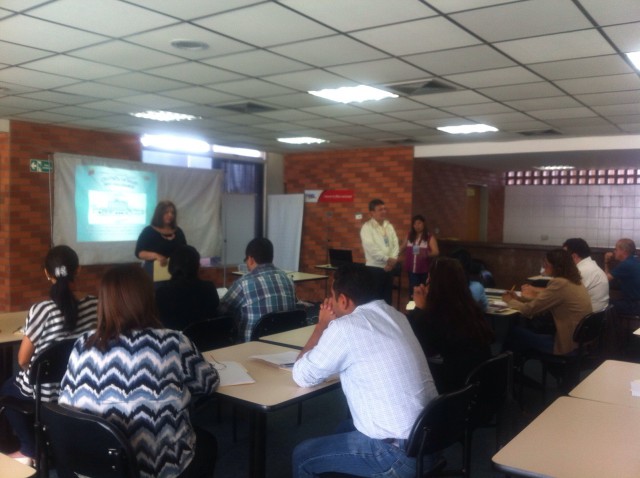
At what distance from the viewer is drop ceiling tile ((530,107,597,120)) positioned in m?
5.60

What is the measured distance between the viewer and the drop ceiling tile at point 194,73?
4.30m

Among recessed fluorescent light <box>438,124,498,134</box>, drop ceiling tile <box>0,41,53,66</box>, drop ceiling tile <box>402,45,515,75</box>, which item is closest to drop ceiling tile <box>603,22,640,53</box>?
drop ceiling tile <box>402,45,515,75</box>

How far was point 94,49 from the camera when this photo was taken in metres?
3.87

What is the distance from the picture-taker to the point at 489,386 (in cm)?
260

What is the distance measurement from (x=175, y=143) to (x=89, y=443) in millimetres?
7071

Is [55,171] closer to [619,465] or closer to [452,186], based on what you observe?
[452,186]

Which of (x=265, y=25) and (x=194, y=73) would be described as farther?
(x=194, y=73)

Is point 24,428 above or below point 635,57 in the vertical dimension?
below

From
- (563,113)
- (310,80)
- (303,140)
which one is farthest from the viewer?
(303,140)

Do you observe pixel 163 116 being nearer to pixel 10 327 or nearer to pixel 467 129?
pixel 467 129

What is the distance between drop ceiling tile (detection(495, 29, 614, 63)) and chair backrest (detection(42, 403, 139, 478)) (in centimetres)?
310

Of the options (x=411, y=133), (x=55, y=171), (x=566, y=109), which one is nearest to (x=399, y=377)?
(x=566, y=109)

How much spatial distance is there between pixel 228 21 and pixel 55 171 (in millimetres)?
4601

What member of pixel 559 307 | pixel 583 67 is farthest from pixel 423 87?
pixel 559 307
